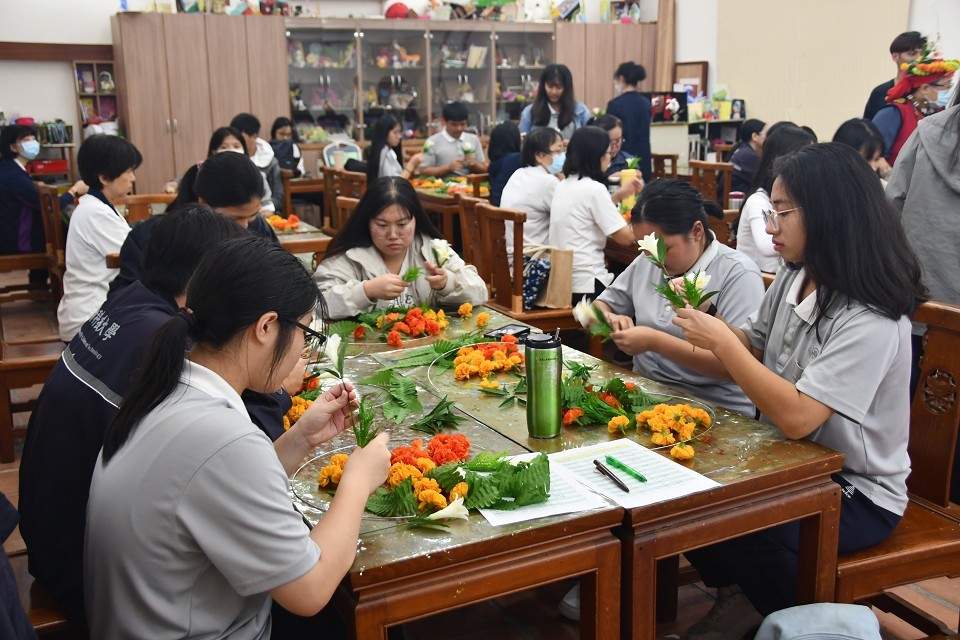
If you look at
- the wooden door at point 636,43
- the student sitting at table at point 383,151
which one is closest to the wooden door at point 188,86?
the student sitting at table at point 383,151

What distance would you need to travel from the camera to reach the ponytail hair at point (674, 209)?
8.16 ft

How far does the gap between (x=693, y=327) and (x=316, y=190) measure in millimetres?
5950

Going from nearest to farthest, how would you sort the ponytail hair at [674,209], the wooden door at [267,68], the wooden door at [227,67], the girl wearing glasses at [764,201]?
1. the ponytail hair at [674,209]
2. the girl wearing glasses at [764,201]
3. the wooden door at [227,67]
4. the wooden door at [267,68]

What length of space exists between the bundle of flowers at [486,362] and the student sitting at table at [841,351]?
1.70ft

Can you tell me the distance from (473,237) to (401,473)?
267 centimetres

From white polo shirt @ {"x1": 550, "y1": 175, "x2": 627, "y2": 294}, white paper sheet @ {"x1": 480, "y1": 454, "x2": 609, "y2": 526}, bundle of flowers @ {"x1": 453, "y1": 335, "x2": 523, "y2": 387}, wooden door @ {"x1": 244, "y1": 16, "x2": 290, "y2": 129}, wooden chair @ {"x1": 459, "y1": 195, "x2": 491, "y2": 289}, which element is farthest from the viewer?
wooden door @ {"x1": 244, "y1": 16, "x2": 290, "y2": 129}

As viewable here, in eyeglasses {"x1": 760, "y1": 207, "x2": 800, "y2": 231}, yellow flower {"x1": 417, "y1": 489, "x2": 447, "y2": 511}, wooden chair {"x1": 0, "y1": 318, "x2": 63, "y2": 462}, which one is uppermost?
eyeglasses {"x1": 760, "y1": 207, "x2": 800, "y2": 231}

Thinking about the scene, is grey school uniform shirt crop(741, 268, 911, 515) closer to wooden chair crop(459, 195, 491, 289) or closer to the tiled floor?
the tiled floor

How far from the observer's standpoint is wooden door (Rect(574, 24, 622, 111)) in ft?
31.4

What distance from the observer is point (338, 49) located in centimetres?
866

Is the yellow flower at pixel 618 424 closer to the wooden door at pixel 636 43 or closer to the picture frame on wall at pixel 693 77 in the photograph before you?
the picture frame on wall at pixel 693 77

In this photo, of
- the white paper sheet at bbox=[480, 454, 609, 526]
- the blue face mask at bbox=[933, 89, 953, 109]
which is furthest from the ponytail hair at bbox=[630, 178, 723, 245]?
the blue face mask at bbox=[933, 89, 953, 109]

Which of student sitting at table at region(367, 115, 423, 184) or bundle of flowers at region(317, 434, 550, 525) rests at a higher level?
student sitting at table at region(367, 115, 423, 184)

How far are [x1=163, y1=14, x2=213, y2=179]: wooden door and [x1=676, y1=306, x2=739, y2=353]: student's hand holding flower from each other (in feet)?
22.7
